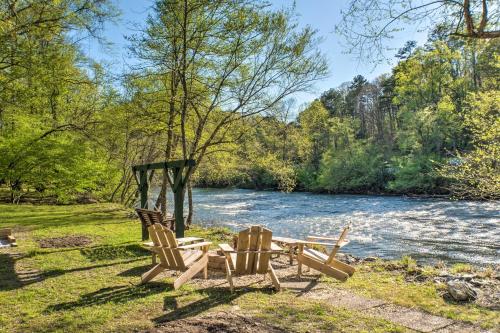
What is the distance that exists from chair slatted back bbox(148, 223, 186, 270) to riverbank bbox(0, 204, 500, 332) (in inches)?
13.1

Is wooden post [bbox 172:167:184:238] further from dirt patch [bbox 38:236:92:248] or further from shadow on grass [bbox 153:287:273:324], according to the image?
shadow on grass [bbox 153:287:273:324]

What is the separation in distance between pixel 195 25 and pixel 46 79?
436 centimetres

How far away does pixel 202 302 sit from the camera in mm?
4980

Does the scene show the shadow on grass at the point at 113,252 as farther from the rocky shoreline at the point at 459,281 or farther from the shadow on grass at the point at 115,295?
the rocky shoreline at the point at 459,281

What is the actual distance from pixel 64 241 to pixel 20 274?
3.21 m

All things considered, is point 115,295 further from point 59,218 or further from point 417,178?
point 417,178

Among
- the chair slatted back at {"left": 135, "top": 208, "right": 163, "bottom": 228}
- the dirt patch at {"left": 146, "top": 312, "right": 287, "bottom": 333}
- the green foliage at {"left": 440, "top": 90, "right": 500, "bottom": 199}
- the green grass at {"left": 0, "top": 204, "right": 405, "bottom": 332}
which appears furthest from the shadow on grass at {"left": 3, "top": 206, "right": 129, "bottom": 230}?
the green foliage at {"left": 440, "top": 90, "right": 500, "bottom": 199}

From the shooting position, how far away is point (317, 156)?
4878 cm

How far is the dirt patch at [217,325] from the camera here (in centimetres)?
383

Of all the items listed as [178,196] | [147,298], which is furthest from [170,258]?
[178,196]

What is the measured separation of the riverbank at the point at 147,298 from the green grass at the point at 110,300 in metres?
0.01

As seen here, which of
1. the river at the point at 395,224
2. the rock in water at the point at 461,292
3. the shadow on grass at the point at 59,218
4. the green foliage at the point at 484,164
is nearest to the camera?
the rock in water at the point at 461,292

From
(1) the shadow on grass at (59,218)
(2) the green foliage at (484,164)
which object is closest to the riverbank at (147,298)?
(2) the green foliage at (484,164)

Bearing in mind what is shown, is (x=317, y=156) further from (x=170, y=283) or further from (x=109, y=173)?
(x=170, y=283)
